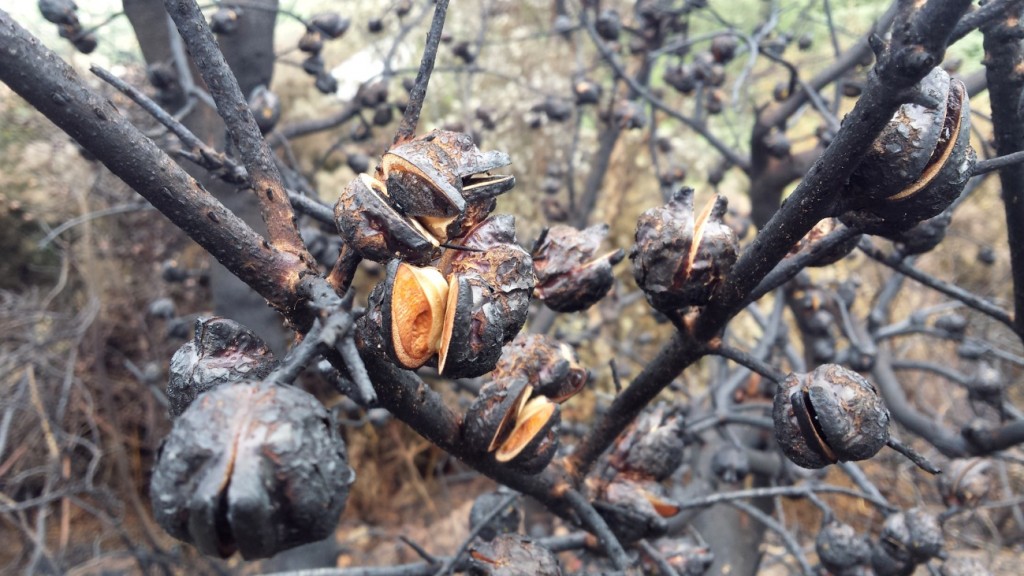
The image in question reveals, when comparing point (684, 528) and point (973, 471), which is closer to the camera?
point (973, 471)

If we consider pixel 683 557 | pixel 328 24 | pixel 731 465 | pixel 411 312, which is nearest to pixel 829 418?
pixel 411 312

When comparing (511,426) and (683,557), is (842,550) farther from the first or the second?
(511,426)

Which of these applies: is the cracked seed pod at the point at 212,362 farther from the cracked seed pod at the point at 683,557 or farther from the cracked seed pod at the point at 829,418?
the cracked seed pod at the point at 683,557

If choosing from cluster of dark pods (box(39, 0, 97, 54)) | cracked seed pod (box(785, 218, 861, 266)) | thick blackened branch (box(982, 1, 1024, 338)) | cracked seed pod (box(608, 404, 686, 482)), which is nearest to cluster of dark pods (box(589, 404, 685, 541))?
cracked seed pod (box(608, 404, 686, 482))

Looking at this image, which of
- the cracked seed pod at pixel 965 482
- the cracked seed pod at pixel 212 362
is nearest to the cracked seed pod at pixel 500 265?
the cracked seed pod at pixel 212 362

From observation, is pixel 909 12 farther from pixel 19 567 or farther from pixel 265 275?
pixel 19 567

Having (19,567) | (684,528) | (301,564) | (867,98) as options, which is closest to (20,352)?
(19,567)

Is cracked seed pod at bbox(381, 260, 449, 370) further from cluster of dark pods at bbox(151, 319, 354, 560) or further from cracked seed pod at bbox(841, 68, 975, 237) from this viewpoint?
cracked seed pod at bbox(841, 68, 975, 237)
